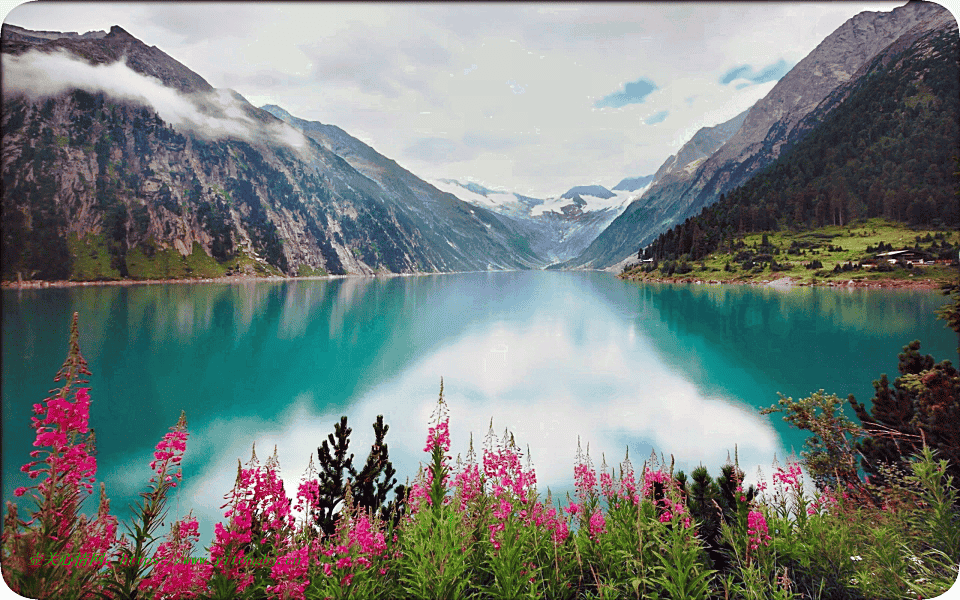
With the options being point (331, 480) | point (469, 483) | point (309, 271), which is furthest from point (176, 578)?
point (309, 271)

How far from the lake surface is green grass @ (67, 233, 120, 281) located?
2743 inches

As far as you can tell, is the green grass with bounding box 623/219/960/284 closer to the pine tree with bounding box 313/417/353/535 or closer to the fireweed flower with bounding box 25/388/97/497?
the pine tree with bounding box 313/417/353/535

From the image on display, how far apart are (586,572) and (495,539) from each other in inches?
50.1

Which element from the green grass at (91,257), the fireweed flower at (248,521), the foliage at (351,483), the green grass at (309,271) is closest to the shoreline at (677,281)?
the green grass at (91,257)

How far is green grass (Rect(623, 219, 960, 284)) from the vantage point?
38.7m

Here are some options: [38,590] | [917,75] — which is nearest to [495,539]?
[38,590]

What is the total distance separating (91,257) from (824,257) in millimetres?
162872

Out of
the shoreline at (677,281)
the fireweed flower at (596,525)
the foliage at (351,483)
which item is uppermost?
the shoreline at (677,281)

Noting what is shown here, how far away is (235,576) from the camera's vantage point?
418cm

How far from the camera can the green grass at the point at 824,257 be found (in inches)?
A: 1525

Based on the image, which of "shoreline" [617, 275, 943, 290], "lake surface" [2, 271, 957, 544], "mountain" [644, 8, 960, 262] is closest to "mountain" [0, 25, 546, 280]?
"lake surface" [2, 271, 957, 544]

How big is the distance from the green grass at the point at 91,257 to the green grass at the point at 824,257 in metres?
122

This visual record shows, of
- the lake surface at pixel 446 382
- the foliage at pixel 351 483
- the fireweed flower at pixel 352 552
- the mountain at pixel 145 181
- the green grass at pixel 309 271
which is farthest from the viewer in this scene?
the green grass at pixel 309 271

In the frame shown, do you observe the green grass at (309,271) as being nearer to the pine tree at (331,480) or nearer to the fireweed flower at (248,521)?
the pine tree at (331,480)
